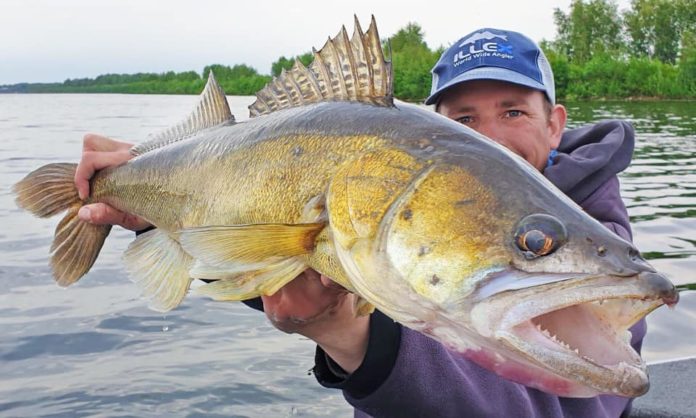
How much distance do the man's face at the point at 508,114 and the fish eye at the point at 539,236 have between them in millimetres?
2000

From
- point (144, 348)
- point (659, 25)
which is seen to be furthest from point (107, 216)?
point (659, 25)

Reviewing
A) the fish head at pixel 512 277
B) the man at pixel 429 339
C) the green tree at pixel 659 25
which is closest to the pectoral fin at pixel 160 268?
the man at pixel 429 339

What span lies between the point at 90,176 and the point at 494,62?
2082 millimetres

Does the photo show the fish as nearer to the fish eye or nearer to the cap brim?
the fish eye

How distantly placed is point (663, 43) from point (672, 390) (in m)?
72.6

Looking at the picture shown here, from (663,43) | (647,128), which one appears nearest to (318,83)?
(647,128)

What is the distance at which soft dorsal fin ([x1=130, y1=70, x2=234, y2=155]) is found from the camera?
3089 millimetres

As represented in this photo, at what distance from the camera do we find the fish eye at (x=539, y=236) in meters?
1.62

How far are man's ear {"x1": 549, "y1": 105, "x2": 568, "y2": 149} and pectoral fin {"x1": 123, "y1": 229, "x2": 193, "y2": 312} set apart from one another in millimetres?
2161

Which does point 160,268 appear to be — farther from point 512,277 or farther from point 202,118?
point 512,277

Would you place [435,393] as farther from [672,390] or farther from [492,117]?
[672,390]

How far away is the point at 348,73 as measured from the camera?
229 cm

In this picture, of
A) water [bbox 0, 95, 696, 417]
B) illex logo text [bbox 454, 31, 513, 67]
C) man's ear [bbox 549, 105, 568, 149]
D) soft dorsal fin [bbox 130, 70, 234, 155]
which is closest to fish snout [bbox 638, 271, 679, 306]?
soft dorsal fin [bbox 130, 70, 234, 155]

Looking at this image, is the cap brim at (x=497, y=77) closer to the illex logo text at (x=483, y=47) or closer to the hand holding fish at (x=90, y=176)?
the illex logo text at (x=483, y=47)
